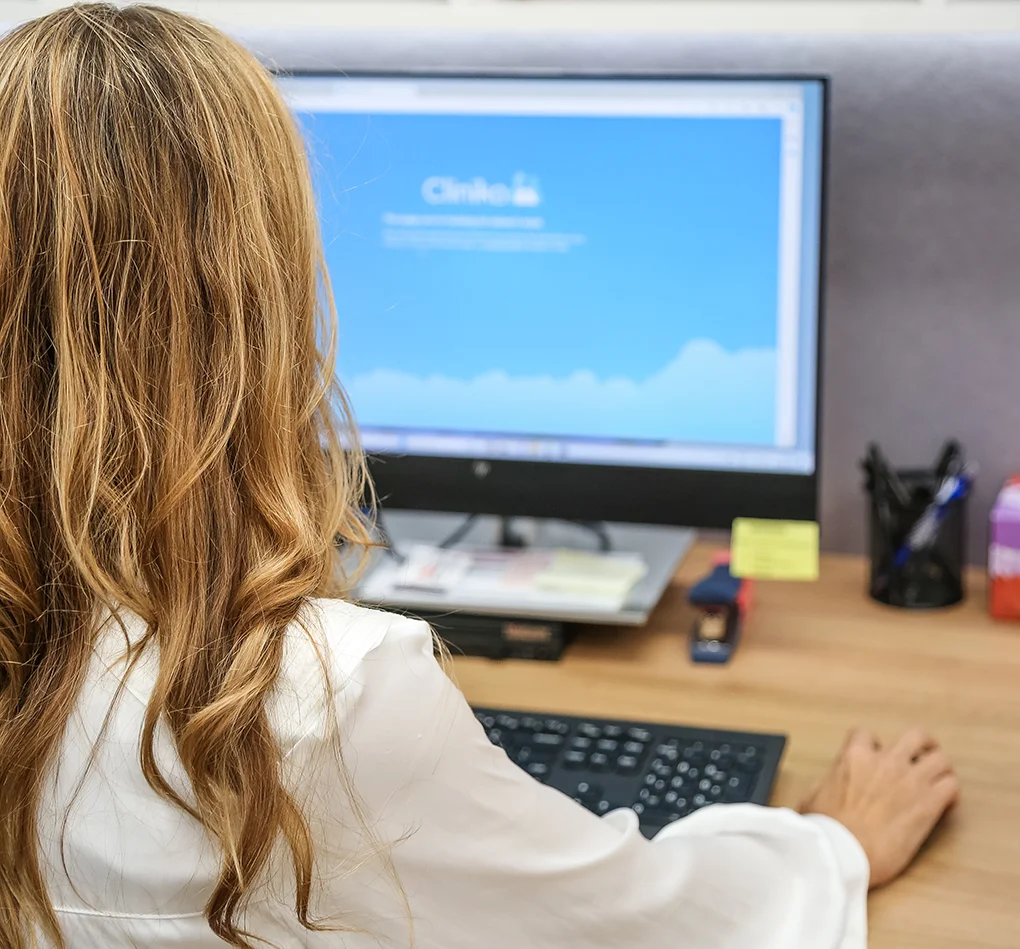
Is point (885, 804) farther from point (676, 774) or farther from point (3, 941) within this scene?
point (3, 941)

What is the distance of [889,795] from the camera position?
0.90 m

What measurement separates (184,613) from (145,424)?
0.31 ft

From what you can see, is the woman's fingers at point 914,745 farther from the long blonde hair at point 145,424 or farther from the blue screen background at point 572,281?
the long blonde hair at point 145,424

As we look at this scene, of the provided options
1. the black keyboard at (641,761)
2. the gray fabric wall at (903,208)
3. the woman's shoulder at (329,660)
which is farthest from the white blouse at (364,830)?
the gray fabric wall at (903,208)

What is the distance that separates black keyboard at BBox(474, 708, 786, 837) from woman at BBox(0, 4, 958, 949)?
24cm

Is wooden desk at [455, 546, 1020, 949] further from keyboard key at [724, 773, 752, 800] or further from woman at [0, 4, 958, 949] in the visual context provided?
woman at [0, 4, 958, 949]

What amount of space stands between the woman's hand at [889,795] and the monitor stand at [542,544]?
0.90 ft

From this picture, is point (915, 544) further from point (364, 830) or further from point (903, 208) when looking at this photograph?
point (364, 830)

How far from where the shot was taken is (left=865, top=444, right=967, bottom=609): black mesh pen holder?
126cm

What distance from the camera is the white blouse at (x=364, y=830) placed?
0.61 m

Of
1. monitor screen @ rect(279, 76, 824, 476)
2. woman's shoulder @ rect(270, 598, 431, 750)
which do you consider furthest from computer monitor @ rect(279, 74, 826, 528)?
woman's shoulder @ rect(270, 598, 431, 750)

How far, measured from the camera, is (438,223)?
121 centimetres

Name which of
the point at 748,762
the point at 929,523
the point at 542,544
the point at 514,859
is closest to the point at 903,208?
the point at 929,523

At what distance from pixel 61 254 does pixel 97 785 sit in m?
0.26
